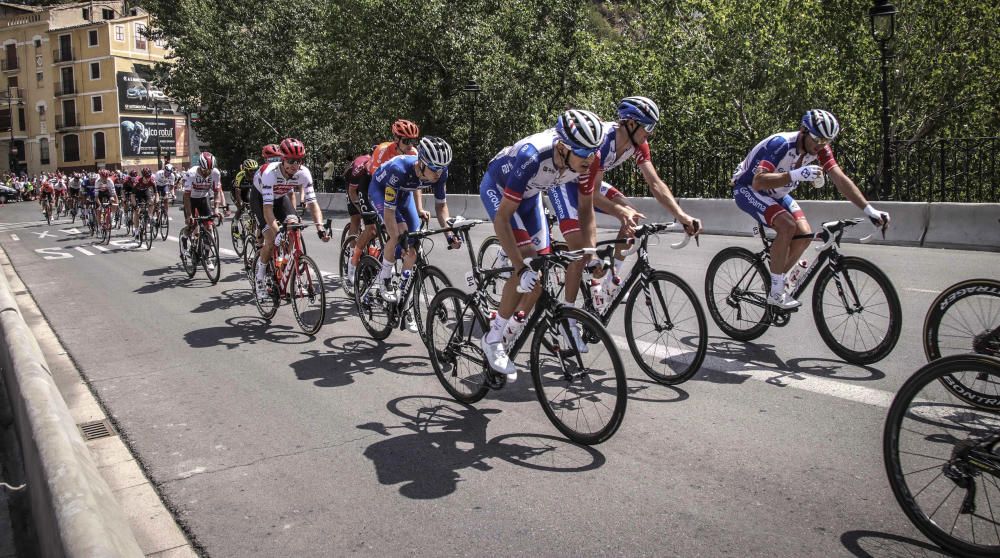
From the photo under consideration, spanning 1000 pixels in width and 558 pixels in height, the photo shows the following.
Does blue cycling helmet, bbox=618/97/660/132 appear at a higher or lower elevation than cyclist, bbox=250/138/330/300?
higher

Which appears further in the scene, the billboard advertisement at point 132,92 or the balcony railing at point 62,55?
the balcony railing at point 62,55

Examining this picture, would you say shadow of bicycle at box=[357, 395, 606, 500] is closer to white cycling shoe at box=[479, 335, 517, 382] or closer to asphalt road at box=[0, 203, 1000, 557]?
asphalt road at box=[0, 203, 1000, 557]

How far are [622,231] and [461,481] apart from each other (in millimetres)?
3197

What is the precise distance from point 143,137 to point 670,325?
80664 millimetres

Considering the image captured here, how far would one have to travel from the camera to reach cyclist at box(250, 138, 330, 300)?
9055mm

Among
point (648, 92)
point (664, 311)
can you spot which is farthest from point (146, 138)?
point (664, 311)

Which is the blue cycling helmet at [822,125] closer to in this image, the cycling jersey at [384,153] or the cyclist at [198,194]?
the cycling jersey at [384,153]

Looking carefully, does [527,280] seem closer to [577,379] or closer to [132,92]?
[577,379]

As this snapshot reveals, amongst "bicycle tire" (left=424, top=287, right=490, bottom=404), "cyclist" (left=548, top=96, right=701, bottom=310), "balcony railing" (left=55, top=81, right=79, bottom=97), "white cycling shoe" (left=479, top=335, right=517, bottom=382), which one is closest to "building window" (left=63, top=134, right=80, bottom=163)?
"balcony railing" (left=55, top=81, right=79, bottom=97)

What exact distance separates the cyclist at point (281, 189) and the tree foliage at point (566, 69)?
12.7 meters

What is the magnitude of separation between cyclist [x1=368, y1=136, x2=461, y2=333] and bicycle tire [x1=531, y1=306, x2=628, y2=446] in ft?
7.56

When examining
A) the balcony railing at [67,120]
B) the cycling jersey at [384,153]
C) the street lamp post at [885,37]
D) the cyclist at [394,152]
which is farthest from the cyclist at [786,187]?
the balcony railing at [67,120]

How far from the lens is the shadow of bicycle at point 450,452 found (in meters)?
4.70

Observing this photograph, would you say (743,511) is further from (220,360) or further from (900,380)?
(220,360)
